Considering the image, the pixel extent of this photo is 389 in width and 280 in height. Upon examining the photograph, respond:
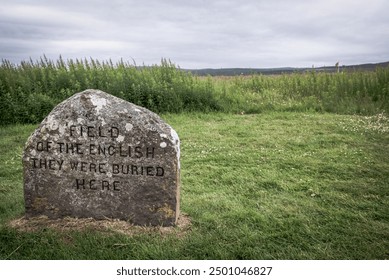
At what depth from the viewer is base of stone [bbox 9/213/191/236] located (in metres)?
4.27

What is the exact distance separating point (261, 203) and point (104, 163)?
7.63 feet

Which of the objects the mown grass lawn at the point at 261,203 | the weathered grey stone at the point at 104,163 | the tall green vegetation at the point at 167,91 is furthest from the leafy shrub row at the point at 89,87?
the weathered grey stone at the point at 104,163

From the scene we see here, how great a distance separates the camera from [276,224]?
177 inches

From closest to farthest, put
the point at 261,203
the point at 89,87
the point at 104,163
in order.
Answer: the point at 104,163 → the point at 261,203 → the point at 89,87

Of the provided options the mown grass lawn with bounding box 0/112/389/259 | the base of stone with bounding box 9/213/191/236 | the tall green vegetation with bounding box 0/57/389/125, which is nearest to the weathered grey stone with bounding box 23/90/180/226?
the base of stone with bounding box 9/213/191/236

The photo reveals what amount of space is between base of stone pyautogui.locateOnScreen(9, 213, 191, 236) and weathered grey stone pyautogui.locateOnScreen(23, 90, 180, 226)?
8 cm

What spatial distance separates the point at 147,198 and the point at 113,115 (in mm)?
1087

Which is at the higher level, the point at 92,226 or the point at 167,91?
the point at 167,91

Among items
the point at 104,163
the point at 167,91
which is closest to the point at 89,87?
the point at 167,91

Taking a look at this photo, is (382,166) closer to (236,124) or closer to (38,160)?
(236,124)

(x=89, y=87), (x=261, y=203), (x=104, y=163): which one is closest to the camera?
(x=104, y=163)

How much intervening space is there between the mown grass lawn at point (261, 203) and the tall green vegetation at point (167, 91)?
2.60m

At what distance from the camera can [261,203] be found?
5.13 m

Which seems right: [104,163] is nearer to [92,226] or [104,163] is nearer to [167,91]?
[92,226]
